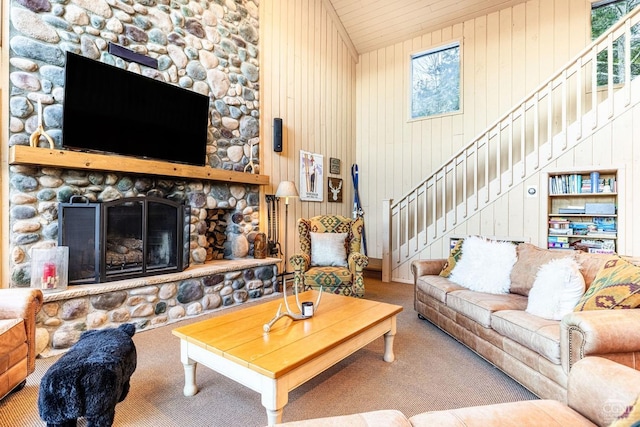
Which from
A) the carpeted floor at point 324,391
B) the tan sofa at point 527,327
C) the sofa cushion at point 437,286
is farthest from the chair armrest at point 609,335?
the sofa cushion at point 437,286

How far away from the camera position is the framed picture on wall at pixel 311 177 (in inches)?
201

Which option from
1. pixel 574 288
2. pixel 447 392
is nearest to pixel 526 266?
pixel 574 288

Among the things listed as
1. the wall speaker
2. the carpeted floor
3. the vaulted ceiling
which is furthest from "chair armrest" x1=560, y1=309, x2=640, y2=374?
the vaulted ceiling

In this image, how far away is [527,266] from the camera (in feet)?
8.57

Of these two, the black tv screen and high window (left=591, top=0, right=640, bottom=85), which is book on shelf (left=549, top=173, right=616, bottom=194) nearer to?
high window (left=591, top=0, right=640, bottom=85)

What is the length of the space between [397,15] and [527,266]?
15.1 ft

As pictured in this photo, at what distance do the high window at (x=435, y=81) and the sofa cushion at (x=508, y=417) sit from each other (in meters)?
5.11

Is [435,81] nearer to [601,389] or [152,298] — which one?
[152,298]

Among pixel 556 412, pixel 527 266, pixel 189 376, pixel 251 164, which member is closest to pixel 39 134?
pixel 251 164

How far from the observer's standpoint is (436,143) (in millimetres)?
5543

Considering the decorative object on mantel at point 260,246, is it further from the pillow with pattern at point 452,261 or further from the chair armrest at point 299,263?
the pillow with pattern at point 452,261

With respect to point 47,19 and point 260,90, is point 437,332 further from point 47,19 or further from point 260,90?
point 47,19

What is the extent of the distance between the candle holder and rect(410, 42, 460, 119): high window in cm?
524

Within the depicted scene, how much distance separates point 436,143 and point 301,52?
2595 millimetres
